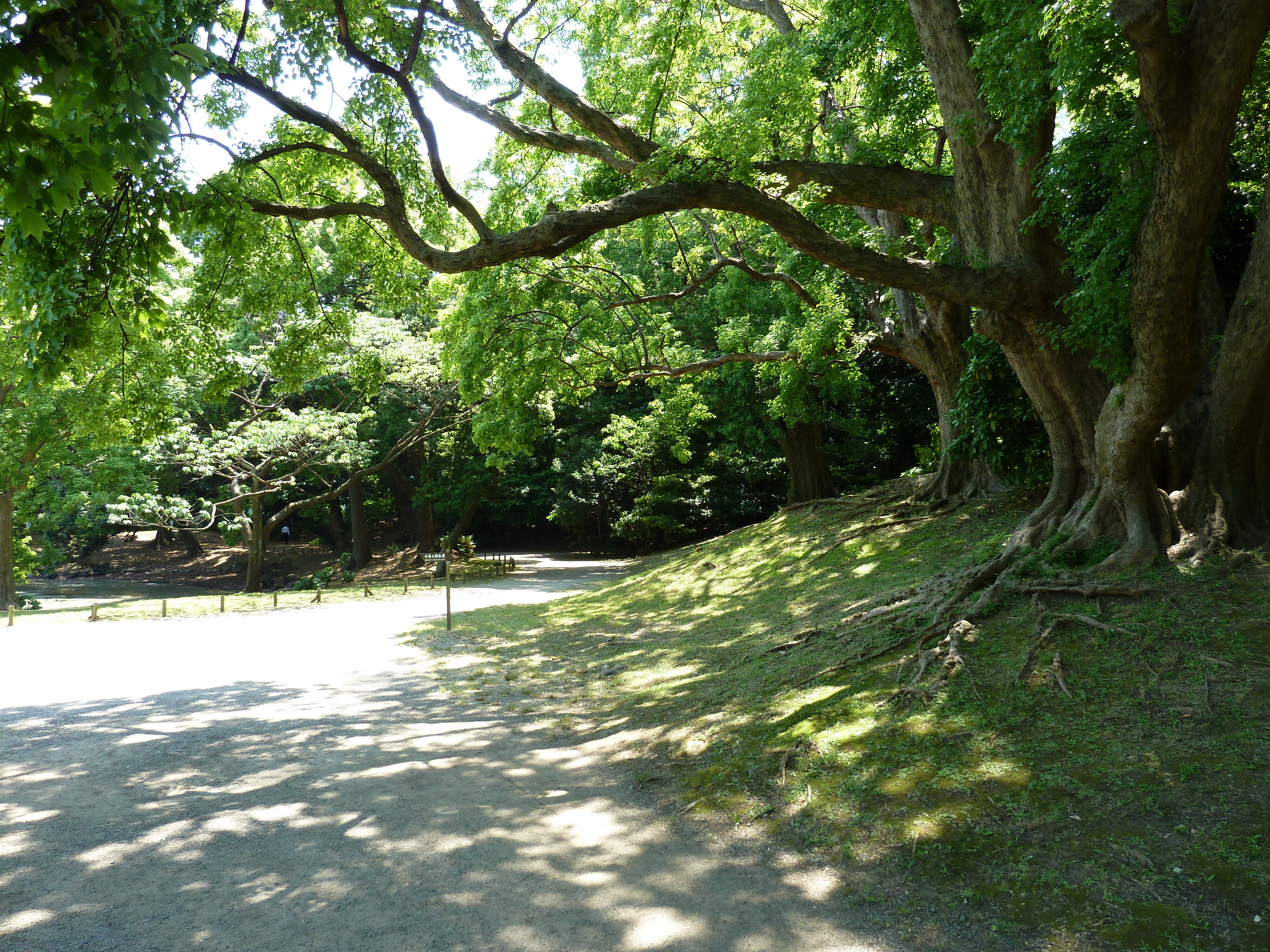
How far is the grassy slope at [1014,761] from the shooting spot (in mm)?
3412

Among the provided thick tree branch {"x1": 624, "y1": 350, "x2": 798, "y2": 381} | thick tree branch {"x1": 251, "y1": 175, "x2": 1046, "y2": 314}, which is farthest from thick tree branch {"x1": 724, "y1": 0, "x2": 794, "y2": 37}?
thick tree branch {"x1": 251, "y1": 175, "x2": 1046, "y2": 314}

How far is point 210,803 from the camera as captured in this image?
530 centimetres

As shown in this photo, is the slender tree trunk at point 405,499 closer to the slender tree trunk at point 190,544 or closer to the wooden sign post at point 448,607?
the slender tree trunk at point 190,544

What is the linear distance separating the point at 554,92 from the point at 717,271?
15.9 feet

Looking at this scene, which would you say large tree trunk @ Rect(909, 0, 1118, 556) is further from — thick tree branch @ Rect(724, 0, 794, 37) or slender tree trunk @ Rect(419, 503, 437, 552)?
slender tree trunk @ Rect(419, 503, 437, 552)

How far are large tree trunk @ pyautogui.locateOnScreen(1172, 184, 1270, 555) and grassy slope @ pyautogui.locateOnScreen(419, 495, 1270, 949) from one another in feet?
1.84

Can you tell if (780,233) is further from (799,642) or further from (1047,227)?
(799,642)

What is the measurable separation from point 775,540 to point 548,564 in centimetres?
1600

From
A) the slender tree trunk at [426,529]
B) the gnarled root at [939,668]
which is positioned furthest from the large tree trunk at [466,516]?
the gnarled root at [939,668]

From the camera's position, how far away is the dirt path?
11.8 ft

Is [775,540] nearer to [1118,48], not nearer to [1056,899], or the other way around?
[1118,48]

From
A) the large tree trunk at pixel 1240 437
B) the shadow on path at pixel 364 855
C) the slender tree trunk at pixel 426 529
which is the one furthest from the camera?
the slender tree trunk at pixel 426 529

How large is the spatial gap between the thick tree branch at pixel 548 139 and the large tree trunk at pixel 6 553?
63.7ft

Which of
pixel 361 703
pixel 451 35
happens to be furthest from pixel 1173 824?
pixel 451 35
